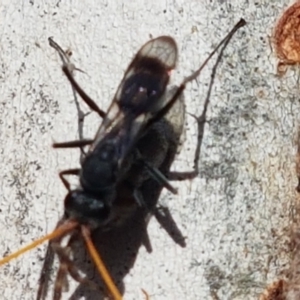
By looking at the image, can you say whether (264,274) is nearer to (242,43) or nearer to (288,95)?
(288,95)

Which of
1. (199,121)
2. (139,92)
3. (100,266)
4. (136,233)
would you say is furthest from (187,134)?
(100,266)

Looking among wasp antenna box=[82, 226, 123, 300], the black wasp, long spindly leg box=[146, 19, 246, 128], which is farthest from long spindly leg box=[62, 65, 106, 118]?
wasp antenna box=[82, 226, 123, 300]

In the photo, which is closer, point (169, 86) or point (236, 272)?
point (236, 272)

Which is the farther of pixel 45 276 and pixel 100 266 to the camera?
pixel 45 276

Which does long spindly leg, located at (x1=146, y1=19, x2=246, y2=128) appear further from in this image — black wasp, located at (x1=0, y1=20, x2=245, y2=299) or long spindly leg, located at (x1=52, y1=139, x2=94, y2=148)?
long spindly leg, located at (x1=52, y1=139, x2=94, y2=148)

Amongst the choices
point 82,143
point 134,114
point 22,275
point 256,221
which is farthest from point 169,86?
point 22,275

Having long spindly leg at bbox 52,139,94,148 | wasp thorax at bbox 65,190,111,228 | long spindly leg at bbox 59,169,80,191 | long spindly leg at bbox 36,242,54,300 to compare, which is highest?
long spindly leg at bbox 52,139,94,148

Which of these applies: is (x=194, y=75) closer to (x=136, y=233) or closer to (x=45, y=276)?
(x=136, y=233)

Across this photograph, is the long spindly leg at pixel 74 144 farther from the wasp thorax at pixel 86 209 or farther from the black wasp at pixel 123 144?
the wasp thorax at pixel 86 209
